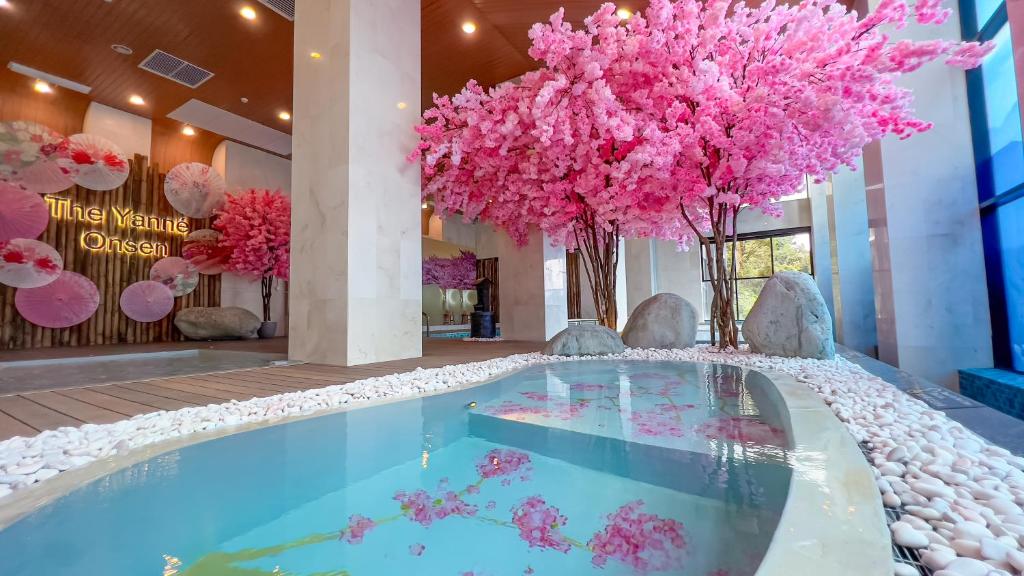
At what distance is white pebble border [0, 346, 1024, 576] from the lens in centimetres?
76

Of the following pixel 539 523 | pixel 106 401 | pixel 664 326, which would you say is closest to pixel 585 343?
pixel 664 326

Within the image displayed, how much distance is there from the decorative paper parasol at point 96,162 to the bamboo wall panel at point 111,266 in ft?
0.74

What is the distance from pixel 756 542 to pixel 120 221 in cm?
943

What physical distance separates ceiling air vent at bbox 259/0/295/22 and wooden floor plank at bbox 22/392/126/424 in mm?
4483

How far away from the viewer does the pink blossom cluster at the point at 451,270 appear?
11.6 m

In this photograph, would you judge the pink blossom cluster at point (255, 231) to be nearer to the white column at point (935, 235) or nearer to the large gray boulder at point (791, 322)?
the large gray boulder at point (791, 322)

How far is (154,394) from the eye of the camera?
2.38 m

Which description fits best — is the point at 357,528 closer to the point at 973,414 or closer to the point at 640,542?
the point at 640,542

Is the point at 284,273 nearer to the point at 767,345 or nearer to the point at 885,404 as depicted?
the point at 767,345

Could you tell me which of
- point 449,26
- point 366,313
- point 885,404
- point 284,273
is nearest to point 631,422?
point 885,404

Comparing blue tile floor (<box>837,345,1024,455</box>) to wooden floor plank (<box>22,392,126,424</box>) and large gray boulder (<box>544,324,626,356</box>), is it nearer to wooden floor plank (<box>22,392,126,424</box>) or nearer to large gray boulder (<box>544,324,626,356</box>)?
large gray boulder (<box>544,324,626,356</box>)

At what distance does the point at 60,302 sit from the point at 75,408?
6.20m

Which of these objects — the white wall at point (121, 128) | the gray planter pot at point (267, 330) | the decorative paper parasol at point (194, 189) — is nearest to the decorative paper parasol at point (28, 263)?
the decorative paper parasol at point (194, 189)

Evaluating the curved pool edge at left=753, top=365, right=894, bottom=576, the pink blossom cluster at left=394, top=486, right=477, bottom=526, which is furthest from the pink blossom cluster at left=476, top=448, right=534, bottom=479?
the curved pool edge at left=753, top=365, right=894, bottom=576
